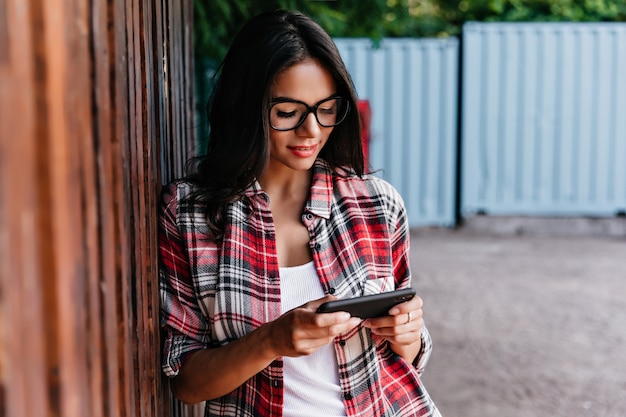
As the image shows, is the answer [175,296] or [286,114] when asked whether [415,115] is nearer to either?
[286,114]

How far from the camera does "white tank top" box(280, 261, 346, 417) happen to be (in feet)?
6.17

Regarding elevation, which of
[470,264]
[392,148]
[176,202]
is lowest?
[470,264]

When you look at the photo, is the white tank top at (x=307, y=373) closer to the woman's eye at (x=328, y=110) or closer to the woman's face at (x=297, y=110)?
the woman's face at (x=297, y=110)

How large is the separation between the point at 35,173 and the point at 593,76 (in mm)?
10239

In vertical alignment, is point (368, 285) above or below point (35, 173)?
below

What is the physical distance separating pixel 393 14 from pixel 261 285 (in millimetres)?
9279

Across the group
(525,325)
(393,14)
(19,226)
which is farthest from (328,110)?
(393,14)

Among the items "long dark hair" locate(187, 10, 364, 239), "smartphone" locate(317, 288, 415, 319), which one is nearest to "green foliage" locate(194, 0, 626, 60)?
"long dark hair" locate(187, 10, 364, 239)

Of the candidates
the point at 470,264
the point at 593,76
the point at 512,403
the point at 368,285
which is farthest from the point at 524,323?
the point at 593,76

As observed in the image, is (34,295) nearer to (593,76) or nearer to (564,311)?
(564,311)

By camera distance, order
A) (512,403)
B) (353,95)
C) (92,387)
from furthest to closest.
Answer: (512,403), (353,95), (92,387)

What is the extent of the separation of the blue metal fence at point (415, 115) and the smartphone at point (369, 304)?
8.59 meters

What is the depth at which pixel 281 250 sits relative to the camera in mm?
1988

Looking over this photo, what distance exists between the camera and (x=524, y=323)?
605cm
